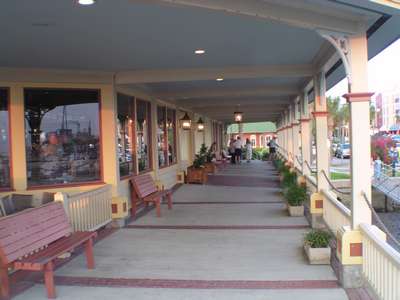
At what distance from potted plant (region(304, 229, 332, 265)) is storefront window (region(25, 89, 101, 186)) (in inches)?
167

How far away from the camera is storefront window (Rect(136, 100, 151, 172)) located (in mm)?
10219

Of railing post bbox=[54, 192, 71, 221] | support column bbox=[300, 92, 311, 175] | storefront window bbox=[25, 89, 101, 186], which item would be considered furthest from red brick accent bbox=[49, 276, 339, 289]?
support column bbox=[300, 92, 311, 175]

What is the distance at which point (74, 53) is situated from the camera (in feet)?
20.6

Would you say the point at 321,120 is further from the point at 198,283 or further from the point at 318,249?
the point at 198,283

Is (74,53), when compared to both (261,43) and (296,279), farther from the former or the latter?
(296,279)

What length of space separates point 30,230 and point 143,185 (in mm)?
4494

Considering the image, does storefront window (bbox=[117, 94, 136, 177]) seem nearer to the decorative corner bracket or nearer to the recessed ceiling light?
the recessed ceiling light

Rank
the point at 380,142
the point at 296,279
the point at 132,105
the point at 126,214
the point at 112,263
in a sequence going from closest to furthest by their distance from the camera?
the point at 296,279, the point at 112,263, the point at 126,214, the point at 132,105, the point at 380,142

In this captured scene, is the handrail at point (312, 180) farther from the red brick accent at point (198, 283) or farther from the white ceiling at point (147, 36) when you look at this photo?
the red brick accent at point (198, 283)

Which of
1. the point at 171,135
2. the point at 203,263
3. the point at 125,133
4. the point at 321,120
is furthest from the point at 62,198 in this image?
the point at 171,135

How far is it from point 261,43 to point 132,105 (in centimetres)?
435

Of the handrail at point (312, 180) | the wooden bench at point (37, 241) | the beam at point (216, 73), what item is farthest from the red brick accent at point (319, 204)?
the wooden bench at point (37, 241)

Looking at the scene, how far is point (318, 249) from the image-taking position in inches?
211

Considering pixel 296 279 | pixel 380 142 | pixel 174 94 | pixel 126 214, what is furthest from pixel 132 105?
pixel 380 142
